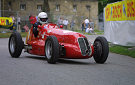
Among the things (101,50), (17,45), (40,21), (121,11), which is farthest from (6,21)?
(101,50)

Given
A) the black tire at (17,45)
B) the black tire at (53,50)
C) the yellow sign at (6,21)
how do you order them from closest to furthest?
the black tire at (53,50), the black tire at (17,45), the yellow sign at (6,21)

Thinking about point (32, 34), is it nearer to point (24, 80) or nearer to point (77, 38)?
point (77, 38)

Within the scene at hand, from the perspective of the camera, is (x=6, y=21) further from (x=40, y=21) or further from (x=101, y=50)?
(x=101, y=50)

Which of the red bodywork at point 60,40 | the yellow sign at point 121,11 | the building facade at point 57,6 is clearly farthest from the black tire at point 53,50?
the building facade at point 57,6

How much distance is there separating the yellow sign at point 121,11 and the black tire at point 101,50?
6947 mm

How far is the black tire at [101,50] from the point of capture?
11.5 meters

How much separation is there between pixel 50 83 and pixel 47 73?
143 centimetres

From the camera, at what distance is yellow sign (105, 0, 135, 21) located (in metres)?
18.5

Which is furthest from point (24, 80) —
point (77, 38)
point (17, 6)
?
→ point (17, 6)

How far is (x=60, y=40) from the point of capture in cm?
1173

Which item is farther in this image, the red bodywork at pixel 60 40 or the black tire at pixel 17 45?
the black tire at pixel 17 45

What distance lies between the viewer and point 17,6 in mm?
63531

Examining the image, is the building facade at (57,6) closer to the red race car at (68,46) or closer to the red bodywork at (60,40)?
the red bodywork at (60,40)

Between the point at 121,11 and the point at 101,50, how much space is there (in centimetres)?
880
